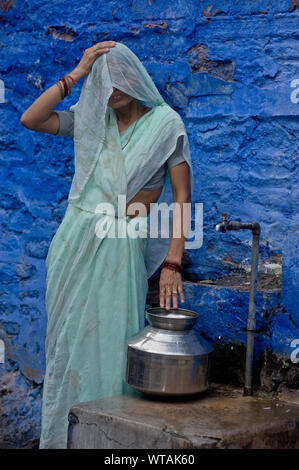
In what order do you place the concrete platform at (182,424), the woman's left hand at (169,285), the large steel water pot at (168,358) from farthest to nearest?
the woman's left hand at (169,285) → the large steel water pot at (168,358) → the concrete platform at (182,424)

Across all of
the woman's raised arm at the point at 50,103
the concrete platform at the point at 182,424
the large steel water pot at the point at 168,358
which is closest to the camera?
the concrete platform at the point at 182,424

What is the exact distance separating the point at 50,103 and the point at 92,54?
0.30 metres

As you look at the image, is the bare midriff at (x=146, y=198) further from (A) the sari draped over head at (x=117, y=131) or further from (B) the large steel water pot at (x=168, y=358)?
(B) the large steel water pot at (x=168, y=358)

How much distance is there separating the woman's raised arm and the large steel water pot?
1.05 meters

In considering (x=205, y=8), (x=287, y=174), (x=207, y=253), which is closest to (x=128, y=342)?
(x=207, y=253)

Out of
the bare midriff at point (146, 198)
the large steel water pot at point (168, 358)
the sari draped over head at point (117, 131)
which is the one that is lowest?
the large steel water pot at point (168, 358)

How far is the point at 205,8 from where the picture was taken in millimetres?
3432

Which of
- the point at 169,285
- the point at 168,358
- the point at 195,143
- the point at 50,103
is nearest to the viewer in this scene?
the point at 168,358

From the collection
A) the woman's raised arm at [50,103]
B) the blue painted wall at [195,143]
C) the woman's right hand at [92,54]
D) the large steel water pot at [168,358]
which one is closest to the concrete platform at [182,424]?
the large steel water pot at [168,358]

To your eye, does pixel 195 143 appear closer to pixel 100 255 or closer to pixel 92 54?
pixel 92 54

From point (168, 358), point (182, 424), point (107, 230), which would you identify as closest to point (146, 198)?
point (107, 230)

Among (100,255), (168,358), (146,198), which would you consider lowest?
(168,358)

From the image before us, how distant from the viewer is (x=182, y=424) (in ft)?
7.70

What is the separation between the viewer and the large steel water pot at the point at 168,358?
8.46 ft
